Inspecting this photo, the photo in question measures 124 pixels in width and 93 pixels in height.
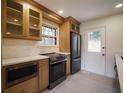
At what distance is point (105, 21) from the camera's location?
363cm

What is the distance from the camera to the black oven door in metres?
2.55

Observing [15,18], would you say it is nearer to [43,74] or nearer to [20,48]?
[20,48]

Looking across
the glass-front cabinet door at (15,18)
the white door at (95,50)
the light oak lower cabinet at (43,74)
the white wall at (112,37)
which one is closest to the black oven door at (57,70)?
the light oak lower cabinet at (43,74)

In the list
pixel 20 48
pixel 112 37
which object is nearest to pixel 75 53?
pixel 112 37

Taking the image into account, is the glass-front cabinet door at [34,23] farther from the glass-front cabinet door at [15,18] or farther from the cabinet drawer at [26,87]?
the cabinet drawer at [26,87]

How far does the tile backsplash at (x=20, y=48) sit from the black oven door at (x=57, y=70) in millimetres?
770

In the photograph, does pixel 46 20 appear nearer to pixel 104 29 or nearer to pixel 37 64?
pixel 37 64

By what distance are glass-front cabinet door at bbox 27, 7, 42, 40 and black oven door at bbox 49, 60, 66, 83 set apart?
37.7 inches

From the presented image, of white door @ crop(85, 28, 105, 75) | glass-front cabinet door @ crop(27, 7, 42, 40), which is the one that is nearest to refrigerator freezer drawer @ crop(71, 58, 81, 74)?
white door @ crop(85, 28, 105, 75)

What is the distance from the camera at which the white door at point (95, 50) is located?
372 cm

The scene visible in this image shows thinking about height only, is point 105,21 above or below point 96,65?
above

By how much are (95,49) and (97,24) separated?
109cm

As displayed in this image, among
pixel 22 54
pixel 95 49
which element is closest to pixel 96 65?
pixel 95 49

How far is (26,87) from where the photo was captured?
1.90 m
